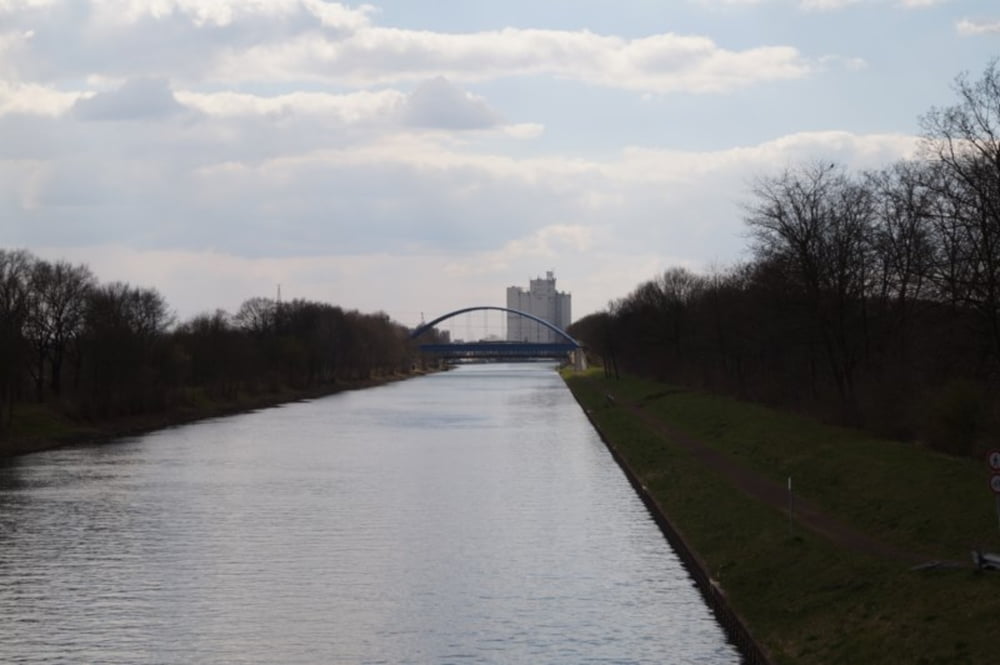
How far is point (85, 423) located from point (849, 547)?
5543cm

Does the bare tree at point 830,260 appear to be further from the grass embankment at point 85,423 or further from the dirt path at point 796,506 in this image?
the grass embankment at point 85,423

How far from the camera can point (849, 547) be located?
2234 centimetres

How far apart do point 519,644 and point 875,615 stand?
5.69m

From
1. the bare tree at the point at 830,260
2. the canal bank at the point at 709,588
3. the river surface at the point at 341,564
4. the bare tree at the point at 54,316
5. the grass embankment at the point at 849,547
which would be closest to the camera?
the grass embankment at the point at 849,547

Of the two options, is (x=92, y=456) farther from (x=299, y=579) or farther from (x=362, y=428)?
(x=299, y=579)

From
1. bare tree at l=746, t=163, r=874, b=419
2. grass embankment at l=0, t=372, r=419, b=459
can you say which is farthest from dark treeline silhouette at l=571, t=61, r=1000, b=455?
grass embankment at l=0, t=372, r=419, b=459

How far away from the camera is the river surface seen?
20.3 m

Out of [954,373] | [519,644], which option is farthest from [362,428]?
[519,644]

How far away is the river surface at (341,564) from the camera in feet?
66.7

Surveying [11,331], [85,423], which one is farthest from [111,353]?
[11,331]

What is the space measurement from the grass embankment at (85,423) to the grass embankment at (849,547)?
32287 millimetres

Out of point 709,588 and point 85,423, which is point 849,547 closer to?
point 709,588

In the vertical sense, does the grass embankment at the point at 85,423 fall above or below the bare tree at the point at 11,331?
below

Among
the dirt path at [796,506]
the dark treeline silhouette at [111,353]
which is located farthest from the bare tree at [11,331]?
the dirt path at [796,506]
